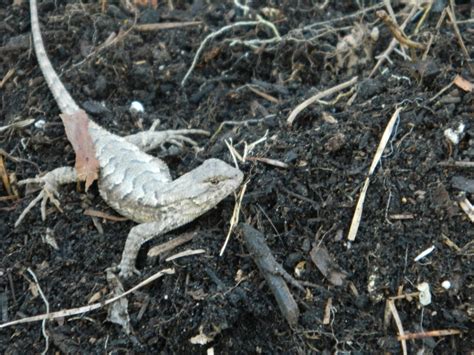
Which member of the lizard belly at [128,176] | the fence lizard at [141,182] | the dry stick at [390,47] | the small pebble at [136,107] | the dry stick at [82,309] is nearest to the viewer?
the dry stick at [82,309]

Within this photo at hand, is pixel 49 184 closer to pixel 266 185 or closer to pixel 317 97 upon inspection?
pixel 266 185

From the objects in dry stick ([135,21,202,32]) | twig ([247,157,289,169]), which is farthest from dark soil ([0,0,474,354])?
dry stick ([135,21,202,32])

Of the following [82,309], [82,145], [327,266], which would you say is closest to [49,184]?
[82,145]

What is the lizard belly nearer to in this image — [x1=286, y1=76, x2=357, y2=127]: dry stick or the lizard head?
the lizard head

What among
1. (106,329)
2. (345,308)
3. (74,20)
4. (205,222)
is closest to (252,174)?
(205,222)

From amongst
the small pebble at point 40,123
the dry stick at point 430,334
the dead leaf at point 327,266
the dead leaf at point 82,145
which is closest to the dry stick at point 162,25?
the dead leaf at point 82,145

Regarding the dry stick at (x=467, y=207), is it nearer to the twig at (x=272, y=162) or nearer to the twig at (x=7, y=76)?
the twig at (x=272, y=162)
